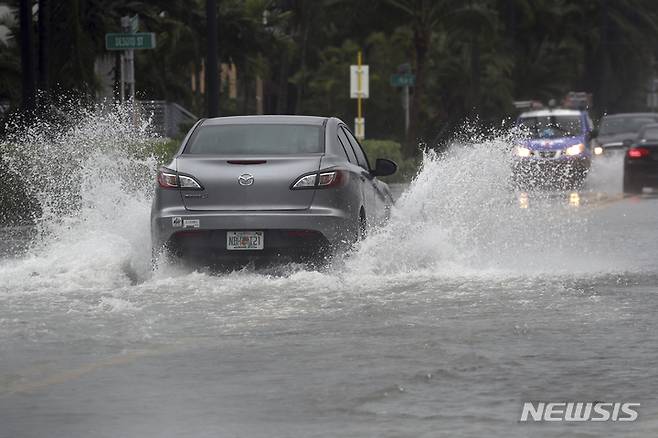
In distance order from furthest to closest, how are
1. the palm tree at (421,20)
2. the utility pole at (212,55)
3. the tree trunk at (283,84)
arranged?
1. the tree trunk at (283,84)
2. the palm tree at (421,20)
3. the utility pole at (212,55)

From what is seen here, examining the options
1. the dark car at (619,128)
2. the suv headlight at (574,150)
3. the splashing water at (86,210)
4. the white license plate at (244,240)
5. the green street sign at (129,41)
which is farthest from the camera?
the dark car at (619,128)

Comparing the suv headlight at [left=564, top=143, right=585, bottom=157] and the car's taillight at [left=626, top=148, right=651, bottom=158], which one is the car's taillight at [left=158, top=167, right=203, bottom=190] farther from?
the suv headlight at [left=564, top=143, right=585, bottom=157]

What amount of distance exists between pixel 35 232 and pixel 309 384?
45.4 ft

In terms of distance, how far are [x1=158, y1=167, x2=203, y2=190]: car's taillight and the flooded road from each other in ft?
2.30

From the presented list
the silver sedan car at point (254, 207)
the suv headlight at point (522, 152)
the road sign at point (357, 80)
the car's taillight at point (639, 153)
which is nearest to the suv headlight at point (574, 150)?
the suv headlight at point (522, 152)

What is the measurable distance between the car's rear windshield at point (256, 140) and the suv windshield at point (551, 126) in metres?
23.5

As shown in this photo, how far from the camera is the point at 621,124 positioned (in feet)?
166

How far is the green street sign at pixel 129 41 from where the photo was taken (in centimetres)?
2880

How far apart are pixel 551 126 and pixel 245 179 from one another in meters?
25.3

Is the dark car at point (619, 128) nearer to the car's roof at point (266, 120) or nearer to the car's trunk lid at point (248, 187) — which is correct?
the car's roof at point (266, 120)

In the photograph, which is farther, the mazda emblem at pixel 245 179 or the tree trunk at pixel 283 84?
the tree trunk at pixel 283 84

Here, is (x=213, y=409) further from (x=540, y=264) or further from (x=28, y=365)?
(x=540, y=264)

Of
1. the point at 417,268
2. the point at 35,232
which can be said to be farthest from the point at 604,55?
the point at 417,268

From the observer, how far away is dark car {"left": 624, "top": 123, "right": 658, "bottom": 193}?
3525cm
